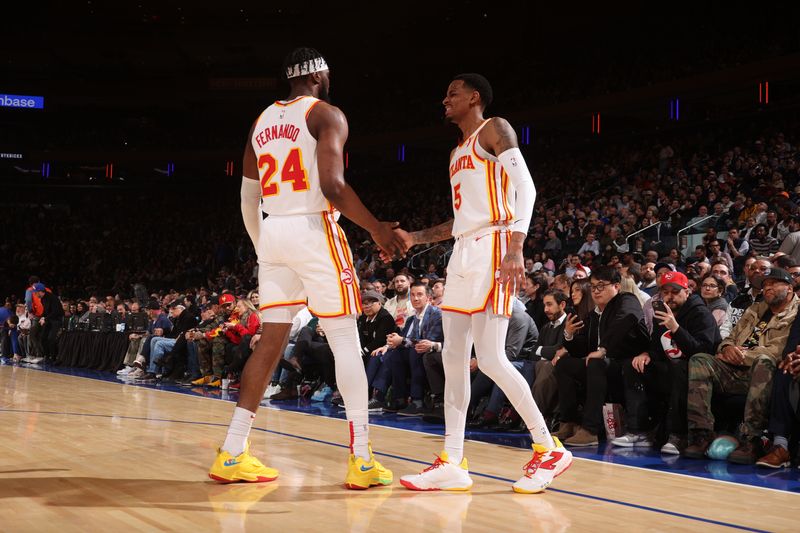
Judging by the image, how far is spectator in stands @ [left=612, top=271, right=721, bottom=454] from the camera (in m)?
5.34

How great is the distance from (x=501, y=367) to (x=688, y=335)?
7.27 ft

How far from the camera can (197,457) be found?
4.32m

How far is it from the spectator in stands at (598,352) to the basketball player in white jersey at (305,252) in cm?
238

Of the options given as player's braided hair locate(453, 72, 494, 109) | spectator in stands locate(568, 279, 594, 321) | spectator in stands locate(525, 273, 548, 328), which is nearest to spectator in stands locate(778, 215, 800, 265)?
spectator in stands locate(525, 273, 548, 328)

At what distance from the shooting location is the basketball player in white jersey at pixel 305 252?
3568 mm

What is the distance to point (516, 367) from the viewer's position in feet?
21.6

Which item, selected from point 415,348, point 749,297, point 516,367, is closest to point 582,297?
point 516,367

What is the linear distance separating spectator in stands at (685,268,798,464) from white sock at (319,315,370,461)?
8.33ft

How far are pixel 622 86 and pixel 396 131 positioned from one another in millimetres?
7265

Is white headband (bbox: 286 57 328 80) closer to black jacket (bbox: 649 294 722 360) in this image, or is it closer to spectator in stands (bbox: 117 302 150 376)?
black jacket (bbox: 649 294 722 360)

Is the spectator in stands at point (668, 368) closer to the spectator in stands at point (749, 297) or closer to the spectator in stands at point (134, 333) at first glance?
the spectator in stands at point (749, 297)

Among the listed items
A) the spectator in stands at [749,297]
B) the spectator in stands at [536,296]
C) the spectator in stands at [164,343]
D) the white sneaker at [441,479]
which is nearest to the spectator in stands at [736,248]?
the spectator in stands at [749,297]

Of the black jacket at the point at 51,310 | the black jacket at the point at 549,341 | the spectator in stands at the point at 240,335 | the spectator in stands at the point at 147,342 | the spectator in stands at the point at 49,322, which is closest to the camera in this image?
the black jacket at the point at 549,341

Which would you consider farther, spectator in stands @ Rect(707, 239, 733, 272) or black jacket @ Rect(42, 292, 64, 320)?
black jacket @ Rect(42, 292, 64, 320)
